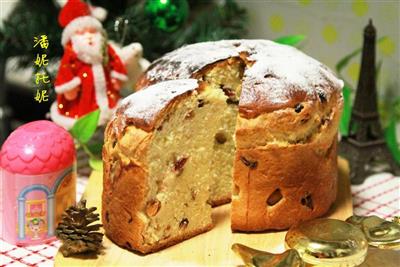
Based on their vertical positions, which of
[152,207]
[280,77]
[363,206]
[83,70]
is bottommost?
[363,206]

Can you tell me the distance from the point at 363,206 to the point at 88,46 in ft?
2.42

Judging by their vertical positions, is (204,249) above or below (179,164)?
below

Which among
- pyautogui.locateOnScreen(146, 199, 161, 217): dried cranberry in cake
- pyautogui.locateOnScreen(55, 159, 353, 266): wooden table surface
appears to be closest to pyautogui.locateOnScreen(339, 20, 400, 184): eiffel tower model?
pyautogui.locateOnScreen(55, 159, 353, 266): wooden table surface

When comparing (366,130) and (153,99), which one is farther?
(366,130)

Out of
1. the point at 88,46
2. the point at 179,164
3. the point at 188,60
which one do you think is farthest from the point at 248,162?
the point at 88,46

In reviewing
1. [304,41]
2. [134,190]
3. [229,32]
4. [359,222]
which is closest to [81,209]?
[134,190]

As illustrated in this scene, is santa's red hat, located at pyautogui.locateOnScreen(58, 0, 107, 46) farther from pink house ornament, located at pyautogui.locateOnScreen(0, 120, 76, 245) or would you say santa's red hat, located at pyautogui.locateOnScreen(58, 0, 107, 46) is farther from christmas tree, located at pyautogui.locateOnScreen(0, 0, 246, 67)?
pink house ornament, located at pyautogui.locateOnScreen(0, 120, 76, 245)

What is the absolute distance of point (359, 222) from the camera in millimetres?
1525

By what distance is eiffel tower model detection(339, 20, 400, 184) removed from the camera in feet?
6.32

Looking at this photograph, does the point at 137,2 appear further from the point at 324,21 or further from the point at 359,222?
the point at 359,222

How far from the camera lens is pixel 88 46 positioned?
1825 millimetres

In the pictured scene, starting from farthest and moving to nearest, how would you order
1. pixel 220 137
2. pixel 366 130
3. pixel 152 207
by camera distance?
pixel 366 130 < pixel 220 137 < pixel 152 207

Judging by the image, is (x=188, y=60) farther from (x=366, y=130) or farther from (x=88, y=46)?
(x=366, y=130)

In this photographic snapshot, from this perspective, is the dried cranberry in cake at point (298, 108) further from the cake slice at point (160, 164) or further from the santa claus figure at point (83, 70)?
the santa claus figure at point (83, 70)
